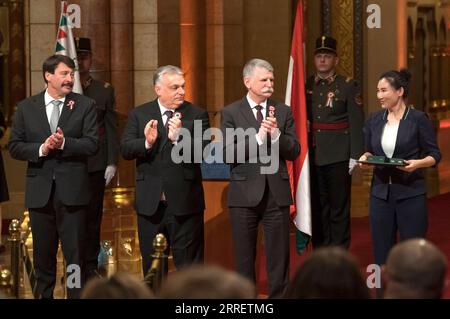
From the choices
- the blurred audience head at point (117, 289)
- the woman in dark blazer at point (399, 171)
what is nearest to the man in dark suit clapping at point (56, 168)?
the woman in dark blazer at point (399, 171)

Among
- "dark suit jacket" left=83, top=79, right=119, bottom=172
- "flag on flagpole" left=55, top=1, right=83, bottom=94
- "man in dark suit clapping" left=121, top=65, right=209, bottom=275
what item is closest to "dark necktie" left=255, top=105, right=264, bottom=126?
"man in dark suit clapping" left=121, top=65, right=209, bottom=275

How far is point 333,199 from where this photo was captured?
10.4 metres

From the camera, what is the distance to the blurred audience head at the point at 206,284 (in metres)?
3.82

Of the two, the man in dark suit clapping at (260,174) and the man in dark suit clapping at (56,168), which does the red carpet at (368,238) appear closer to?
the man in dark suit clapping at (260,174)

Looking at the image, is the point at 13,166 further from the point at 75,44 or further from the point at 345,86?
the point at 345,86

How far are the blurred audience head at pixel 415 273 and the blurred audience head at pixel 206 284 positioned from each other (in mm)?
783

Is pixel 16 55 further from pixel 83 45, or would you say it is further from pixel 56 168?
pixel 56 168

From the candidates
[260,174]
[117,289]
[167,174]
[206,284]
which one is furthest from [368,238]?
[206,284]

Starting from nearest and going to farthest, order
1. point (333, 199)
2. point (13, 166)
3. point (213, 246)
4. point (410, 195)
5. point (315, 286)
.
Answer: point (315, 286) < point (410, 195) < point (213, 246) < point (333, 199) < point (13, 166)

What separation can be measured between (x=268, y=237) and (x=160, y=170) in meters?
0.93

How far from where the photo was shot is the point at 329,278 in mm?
4223

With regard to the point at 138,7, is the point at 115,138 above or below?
below
